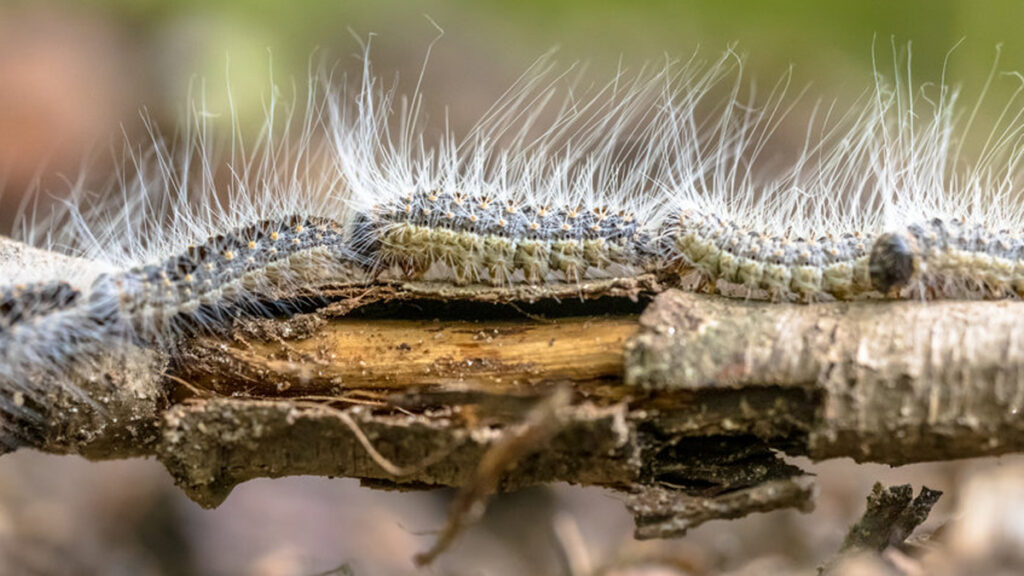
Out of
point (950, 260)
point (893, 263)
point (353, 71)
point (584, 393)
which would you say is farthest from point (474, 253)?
point (353, 71)

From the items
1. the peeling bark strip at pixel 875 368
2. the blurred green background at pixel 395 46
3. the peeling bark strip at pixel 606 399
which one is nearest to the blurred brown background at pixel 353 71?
the blurred green background at pixel 395 46

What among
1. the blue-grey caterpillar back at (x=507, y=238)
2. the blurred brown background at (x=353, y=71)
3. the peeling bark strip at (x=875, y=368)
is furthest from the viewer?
the blurred brown background at (x=353, y=71)

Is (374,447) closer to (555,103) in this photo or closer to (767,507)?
(767,507)

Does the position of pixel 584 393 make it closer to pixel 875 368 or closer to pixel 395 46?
pixel 875 368

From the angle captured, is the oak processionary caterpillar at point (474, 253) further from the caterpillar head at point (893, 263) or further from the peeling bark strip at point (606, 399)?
the peeling bark strip at point (606, 399)

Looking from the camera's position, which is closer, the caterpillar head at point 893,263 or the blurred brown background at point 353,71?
the caterpillar head at point 893,263
